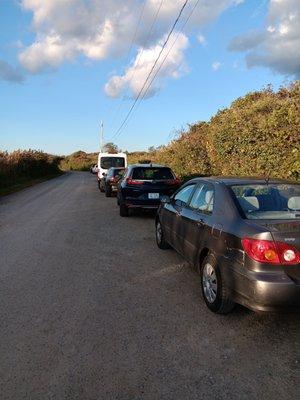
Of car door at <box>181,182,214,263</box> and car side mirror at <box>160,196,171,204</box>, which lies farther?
car side mirror at <box>160,196,171,204</box>

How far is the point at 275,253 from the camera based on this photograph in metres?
4.30

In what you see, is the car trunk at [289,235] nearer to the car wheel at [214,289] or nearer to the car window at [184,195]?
the car wheel at [214,289]

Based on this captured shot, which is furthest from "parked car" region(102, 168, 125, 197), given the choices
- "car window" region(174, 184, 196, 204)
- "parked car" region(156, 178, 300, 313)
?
"parked car" region(156, 178, 300, 313)

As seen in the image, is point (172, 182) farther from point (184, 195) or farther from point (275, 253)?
point (275, 253)

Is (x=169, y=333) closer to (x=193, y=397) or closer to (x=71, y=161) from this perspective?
(x=193, y=397)

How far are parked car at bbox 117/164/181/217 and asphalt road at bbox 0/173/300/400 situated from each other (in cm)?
499

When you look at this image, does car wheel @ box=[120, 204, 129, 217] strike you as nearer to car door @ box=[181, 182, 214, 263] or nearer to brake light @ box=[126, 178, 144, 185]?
brake light @ box=[126, 178, 144, 185]

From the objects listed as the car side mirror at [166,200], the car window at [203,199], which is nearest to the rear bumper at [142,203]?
the car side mirror at [166,200]

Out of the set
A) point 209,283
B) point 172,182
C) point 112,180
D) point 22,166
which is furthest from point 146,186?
point 22,166

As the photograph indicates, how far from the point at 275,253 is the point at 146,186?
8.51 meters

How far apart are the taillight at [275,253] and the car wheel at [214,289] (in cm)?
66

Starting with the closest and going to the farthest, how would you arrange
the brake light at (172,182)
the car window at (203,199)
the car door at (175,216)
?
the car window at (203,199), the car door at (175,216), the brake light at (172,182)

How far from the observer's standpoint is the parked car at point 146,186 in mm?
12648

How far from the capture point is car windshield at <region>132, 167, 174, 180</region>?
12.9 meters
